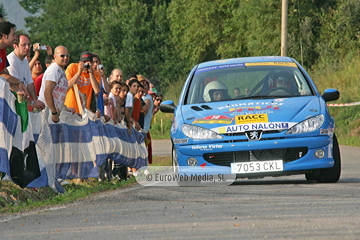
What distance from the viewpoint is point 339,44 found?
41.0 metres

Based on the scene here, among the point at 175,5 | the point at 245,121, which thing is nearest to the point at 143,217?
the point at 245,121

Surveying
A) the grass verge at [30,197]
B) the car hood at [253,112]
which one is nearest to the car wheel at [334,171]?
the car hood at [253,112]

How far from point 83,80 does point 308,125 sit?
153 inches

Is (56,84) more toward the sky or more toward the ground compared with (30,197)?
more toward the sky

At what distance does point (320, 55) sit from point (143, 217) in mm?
36395

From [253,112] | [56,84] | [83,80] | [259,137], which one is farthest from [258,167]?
[83,80]

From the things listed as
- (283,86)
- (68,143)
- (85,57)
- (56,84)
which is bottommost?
(68,143)

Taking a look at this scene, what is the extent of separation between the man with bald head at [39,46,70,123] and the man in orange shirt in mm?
729

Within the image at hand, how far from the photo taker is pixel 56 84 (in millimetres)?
11211

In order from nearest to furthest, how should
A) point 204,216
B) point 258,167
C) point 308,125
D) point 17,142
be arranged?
1. point 204,216
2. point 17,142
3. point 258,167
4. point 308,125

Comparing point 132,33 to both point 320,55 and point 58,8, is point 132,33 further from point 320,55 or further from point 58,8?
point 320,55

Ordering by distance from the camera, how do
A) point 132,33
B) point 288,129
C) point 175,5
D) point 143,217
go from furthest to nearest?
1. point 132,33
2. point 175,5
3. point 288,129
4. point 143,217

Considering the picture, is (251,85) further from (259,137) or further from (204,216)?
(204,216)

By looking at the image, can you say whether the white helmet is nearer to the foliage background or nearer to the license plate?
the license plate
